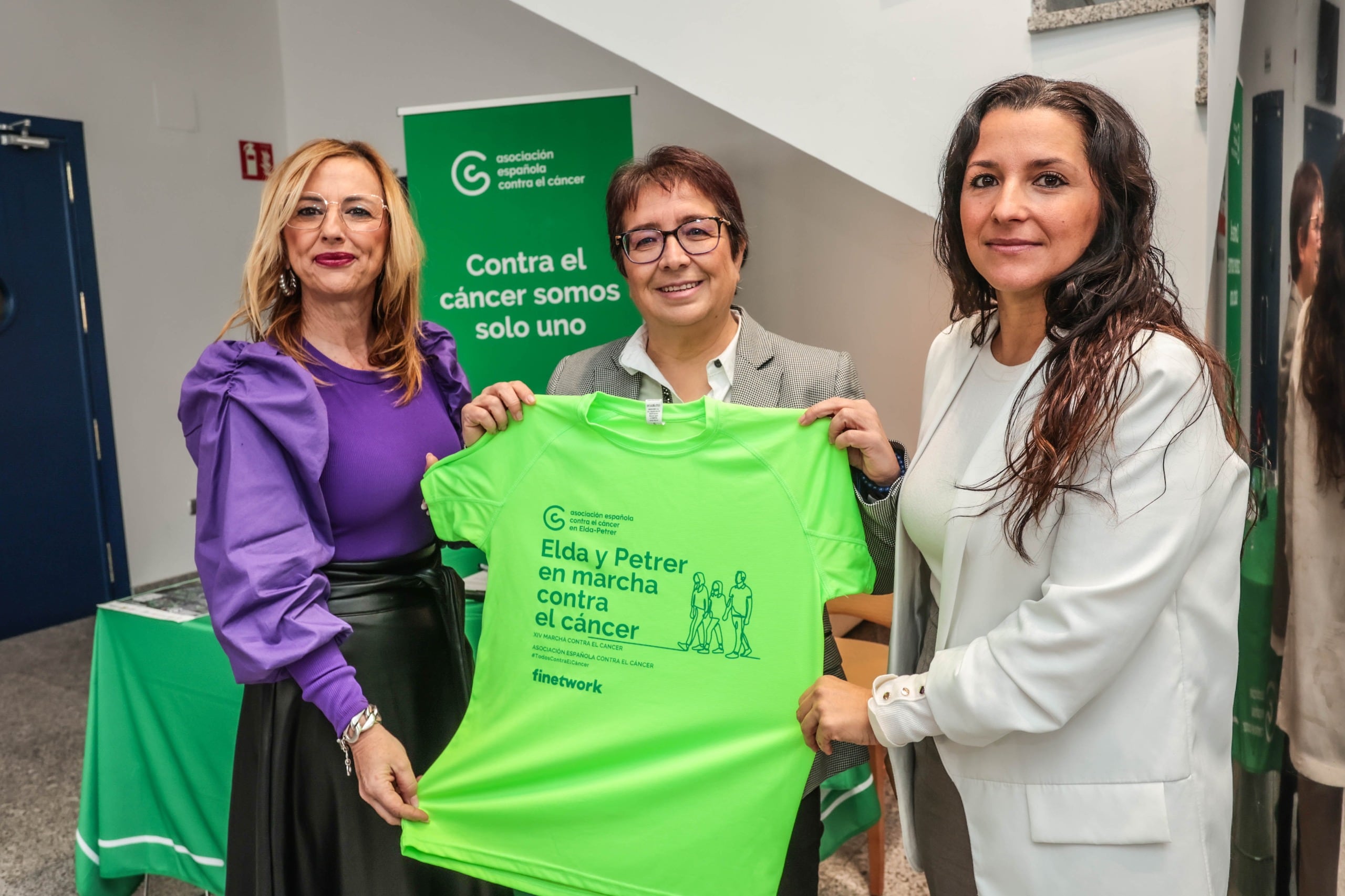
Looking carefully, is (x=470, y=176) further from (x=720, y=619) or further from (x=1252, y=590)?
(x=1252, y=590)

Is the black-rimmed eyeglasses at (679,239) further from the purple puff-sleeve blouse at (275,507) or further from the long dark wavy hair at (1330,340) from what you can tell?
the long dark wavy hair at (1330,340)

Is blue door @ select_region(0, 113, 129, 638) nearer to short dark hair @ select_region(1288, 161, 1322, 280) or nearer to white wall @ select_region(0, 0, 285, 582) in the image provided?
white wall @ select_region(0, 0, 285, 582)

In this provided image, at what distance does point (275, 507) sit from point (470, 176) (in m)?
2.15

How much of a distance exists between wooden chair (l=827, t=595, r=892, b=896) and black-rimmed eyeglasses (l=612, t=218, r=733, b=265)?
1044mm

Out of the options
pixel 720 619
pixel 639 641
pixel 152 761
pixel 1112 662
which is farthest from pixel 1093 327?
pixel 152 761

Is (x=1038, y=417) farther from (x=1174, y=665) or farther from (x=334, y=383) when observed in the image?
(x=334, y=383)

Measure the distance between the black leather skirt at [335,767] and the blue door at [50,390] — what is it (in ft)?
12.6

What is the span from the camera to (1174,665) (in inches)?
42.2

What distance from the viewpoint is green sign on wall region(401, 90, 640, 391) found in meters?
3.13

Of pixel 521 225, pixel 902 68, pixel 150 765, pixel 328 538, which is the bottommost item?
pixel 150 765

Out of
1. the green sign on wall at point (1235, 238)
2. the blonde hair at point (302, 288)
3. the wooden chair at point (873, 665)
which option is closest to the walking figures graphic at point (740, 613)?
the blonde hair at point (302, 288)

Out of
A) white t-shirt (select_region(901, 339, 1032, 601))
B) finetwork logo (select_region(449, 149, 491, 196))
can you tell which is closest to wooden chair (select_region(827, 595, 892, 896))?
white t-shirt (select_region(901, 339, 1032, 601))

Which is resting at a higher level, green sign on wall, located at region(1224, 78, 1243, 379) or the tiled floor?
green sign on wall, located at region(1224, 78, 1243, 379)

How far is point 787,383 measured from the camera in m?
1.58
